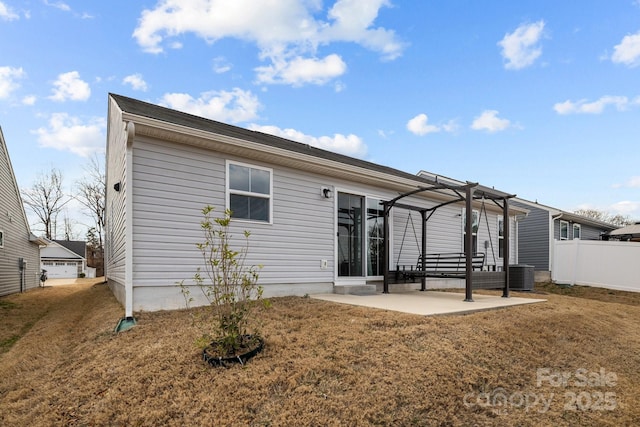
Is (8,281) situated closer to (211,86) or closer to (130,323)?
(211,86)

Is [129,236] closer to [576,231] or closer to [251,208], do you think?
[251,208]

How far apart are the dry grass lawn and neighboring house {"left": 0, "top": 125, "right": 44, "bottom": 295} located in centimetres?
965

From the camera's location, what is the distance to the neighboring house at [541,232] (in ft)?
52.5

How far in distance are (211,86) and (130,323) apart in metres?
9.75

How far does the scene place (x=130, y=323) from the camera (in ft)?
16.2

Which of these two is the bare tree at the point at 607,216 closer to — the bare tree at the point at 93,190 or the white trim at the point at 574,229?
the white trim at the point at 574,229

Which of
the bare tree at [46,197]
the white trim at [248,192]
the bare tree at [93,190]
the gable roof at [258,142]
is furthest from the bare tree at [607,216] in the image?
the bare tree at [46,197]

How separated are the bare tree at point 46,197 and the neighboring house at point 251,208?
28.5 metres

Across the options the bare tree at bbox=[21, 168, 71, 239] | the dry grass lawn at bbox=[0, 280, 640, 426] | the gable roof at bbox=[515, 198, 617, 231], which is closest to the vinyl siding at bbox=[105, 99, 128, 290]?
the dry grass lawn at bbox=[0, 280, 640, 426]

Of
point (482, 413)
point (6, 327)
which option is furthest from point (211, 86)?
point (482, 413)

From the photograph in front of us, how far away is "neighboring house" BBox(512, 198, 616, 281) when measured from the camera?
630 inches

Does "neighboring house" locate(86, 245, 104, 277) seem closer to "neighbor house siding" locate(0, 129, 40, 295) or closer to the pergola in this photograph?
"neighbor house siding" locate(0, 129, 40, 295)

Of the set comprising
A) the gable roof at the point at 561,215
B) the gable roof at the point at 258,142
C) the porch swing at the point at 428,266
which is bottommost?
the porch swing at the point at 428,266

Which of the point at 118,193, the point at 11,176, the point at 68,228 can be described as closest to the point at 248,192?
the point at 118,193
